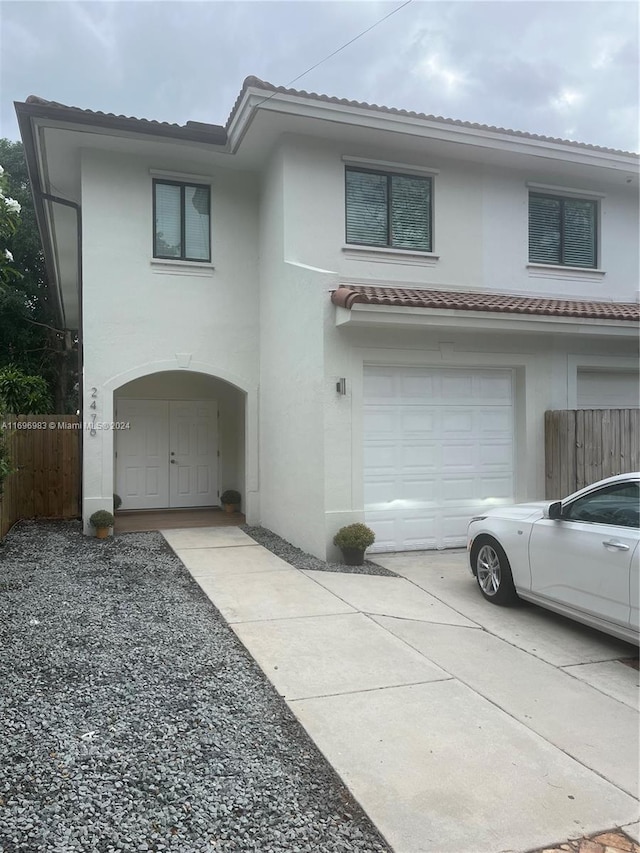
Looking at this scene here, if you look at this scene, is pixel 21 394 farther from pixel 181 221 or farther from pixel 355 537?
pixel 355 537

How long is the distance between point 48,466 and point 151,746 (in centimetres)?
936

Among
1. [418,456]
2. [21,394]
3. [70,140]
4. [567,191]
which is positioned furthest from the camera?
[21,394]

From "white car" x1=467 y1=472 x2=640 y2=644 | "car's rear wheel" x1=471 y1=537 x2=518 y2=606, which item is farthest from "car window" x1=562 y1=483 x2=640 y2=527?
"car's rear wheel" x1=471 y1=537 x2=518 y2=606

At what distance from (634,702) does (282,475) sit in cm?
649

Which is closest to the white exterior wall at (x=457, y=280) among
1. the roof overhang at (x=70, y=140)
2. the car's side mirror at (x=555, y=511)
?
the roof overhang at (x=70, y=140)

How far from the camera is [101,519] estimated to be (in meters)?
10.0

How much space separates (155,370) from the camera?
10562 mm

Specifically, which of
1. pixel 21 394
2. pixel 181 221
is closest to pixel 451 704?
pixel 181 221

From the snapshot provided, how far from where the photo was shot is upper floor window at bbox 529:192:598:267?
11234 mm

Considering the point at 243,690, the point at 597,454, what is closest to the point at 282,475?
the point at 597,454

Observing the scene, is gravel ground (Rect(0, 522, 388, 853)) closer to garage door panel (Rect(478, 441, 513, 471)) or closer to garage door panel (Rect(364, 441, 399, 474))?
garage door panel (Rect(364, 441, 399, 474))

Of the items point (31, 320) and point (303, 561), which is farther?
point (31, 320)

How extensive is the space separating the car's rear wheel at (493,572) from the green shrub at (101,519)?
6093 millimetres

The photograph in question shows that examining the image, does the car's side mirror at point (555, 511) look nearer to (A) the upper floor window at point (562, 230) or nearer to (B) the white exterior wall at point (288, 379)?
(B) the white exterior wall at point (288, 379)
